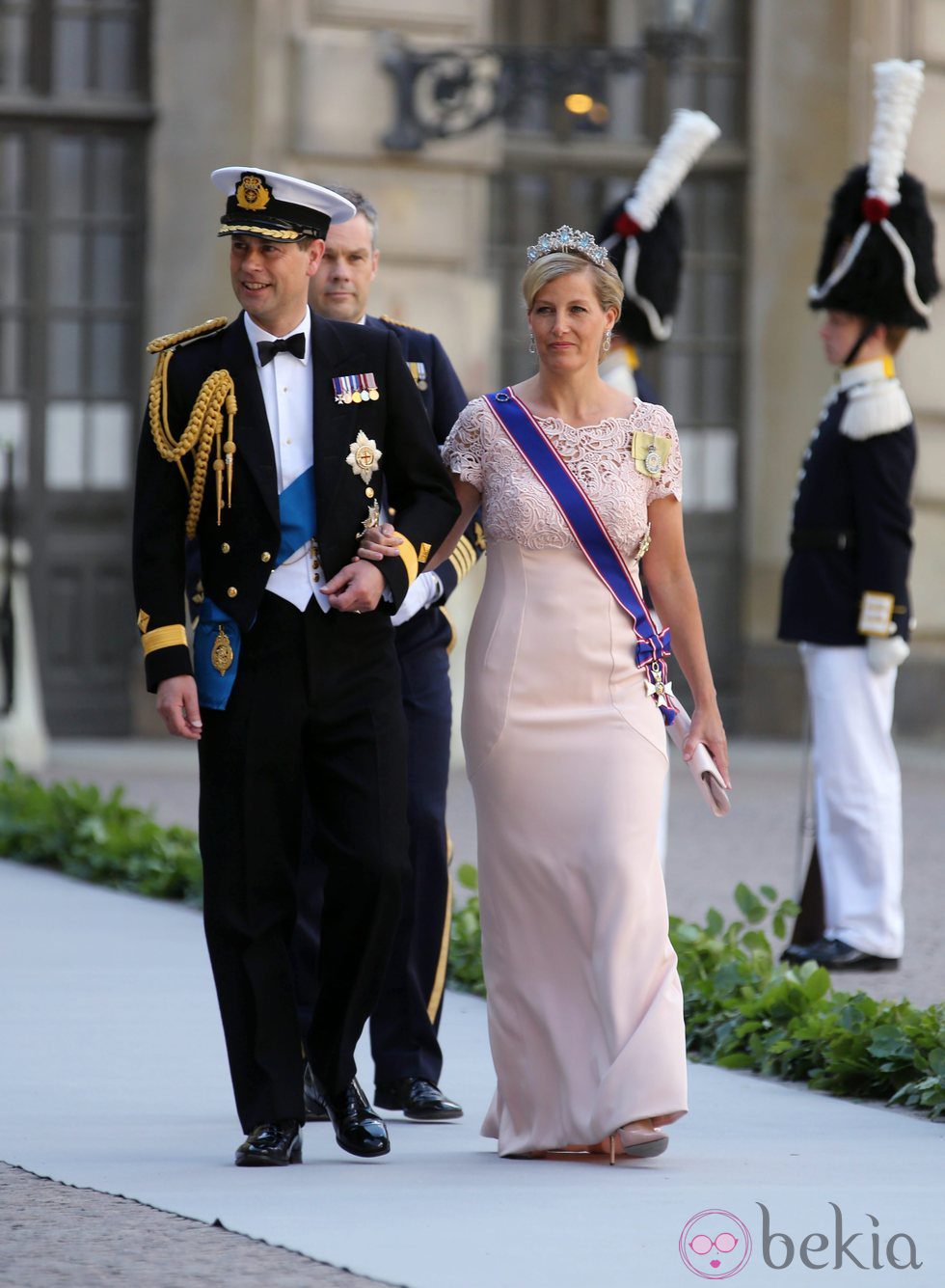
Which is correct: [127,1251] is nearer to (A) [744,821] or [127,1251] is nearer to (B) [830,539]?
(B) [830,539]

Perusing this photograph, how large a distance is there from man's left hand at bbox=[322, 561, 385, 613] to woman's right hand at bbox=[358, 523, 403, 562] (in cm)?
3

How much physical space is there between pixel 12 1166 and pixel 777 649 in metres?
10.9

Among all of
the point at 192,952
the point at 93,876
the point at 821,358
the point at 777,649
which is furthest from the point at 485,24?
the point at 192,952

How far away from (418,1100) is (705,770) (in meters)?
0.95

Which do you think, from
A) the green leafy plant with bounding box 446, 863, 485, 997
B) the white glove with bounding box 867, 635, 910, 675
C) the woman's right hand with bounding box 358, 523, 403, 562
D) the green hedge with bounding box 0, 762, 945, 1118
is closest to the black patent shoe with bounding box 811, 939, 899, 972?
the green hedge with bounding box 0, 762, 945, 1118

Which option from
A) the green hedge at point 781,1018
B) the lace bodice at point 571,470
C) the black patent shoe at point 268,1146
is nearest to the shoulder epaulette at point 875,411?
the green hedge at point 781,1018

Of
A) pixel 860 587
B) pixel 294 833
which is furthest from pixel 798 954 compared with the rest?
pixel 294 833

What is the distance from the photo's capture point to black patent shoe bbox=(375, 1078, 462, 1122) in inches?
217

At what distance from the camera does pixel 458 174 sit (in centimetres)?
1438

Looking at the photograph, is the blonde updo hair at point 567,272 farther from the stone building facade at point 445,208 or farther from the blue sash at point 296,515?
the stone building facade at point 445,208

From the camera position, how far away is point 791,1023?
6.34 m

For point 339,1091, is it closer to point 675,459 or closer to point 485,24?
point 675,459

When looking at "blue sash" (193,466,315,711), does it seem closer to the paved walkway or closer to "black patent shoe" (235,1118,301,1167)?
"black patent shoe" (235,1118,301,1167)

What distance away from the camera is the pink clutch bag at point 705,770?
5215 mm
